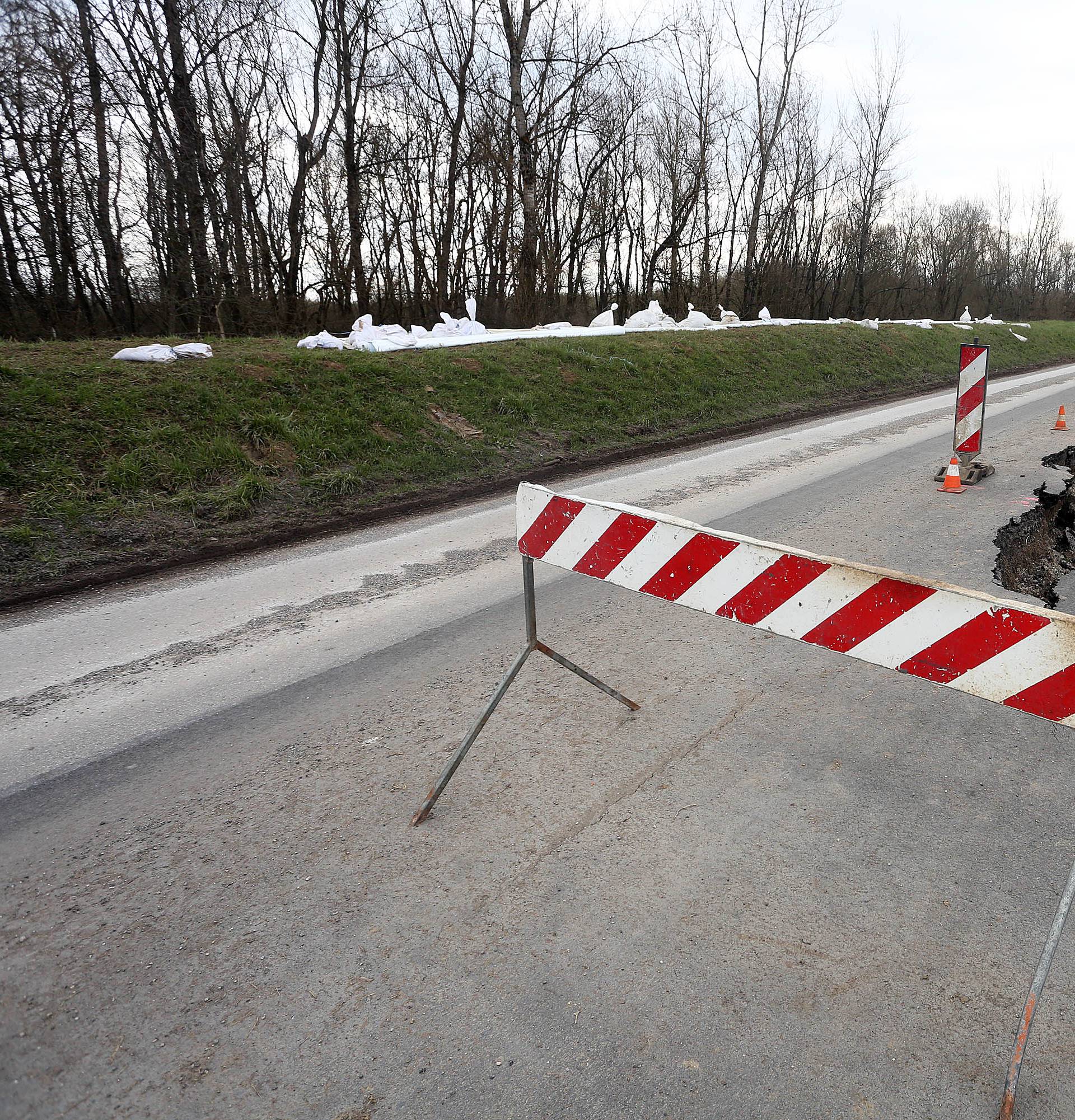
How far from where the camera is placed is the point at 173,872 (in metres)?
3.04

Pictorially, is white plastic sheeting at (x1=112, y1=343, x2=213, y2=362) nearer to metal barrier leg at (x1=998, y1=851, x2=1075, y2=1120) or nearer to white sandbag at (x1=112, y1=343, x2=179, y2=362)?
white sandbag at (x1=112, y1=343, x2=179, y2=362)

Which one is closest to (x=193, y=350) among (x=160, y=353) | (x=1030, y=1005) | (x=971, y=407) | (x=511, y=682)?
(x=160, y=353)

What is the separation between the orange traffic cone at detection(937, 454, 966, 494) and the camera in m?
8.69

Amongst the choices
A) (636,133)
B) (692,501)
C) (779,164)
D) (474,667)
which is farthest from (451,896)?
(779,164)

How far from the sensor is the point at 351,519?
8.41 m

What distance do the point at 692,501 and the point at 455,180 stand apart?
960 inches

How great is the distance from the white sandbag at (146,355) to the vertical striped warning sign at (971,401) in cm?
1020

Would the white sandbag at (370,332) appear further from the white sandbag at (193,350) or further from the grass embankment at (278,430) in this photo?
the white sandbag at (193,350)

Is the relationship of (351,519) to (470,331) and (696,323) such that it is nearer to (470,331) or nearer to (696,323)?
(470,331)

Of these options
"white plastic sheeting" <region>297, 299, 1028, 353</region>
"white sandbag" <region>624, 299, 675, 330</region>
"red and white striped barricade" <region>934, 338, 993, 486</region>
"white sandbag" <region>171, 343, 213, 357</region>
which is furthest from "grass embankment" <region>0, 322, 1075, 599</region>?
"red and white striped barricade" <region>934, 338, 993, 486</region>

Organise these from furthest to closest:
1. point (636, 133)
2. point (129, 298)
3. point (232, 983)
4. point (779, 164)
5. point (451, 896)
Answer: point (779, 164)
point (636, 133)
point (129, 298)
point (451, 896)
point (232, 983)

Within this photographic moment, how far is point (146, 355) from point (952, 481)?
1021 cm

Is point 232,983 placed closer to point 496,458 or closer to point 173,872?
point 173,872

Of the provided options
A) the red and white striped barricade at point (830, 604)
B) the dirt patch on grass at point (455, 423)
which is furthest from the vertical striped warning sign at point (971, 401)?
the red and white striped barricade at point (830, 604)
